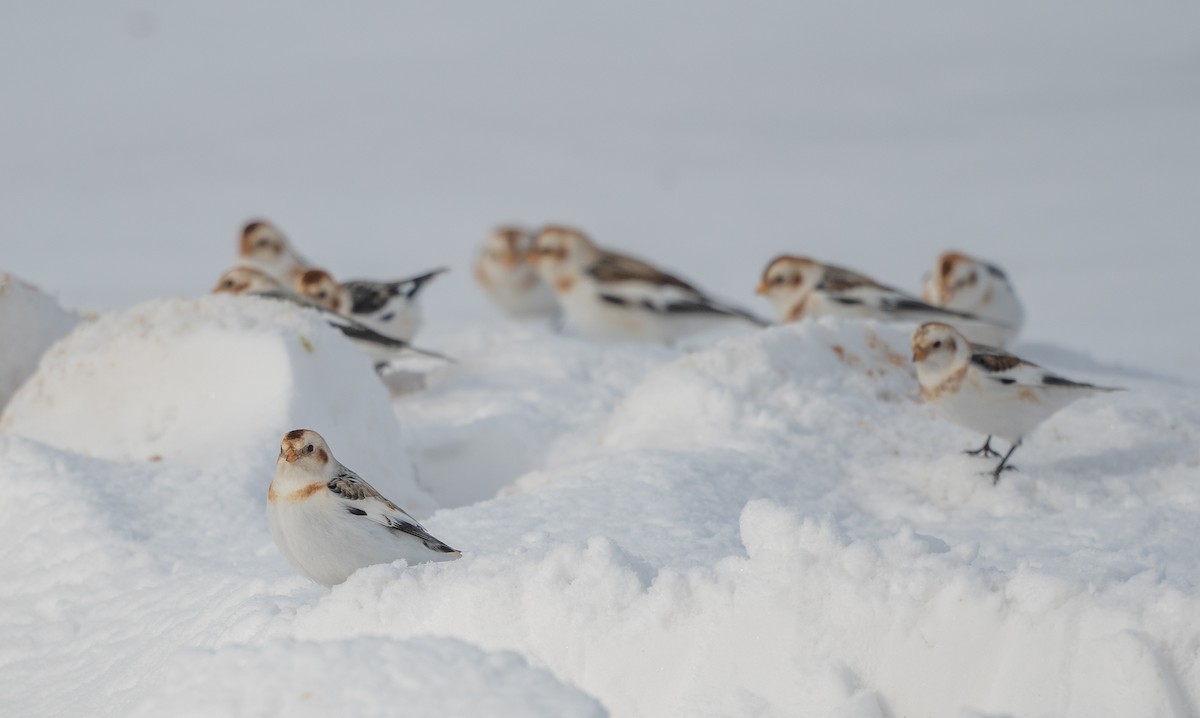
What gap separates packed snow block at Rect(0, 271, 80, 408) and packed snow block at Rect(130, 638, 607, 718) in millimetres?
4452

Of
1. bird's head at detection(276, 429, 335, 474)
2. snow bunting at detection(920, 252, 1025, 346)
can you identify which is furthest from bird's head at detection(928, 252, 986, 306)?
bird's head at detection(276, 429, 335, 474)

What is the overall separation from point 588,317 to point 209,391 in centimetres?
429

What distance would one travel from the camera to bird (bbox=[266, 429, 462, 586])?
386 cm

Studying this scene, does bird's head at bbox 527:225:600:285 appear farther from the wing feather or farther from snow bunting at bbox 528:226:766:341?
the wing feather

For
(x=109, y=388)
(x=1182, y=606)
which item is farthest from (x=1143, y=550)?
(x=109, y=388)

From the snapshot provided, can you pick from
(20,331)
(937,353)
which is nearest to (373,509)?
(937,353)

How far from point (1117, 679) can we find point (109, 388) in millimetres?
4216

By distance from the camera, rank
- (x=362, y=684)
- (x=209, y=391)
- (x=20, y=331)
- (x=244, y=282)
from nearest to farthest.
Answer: (x=362, y=684)
(x=209, y=391)
(x=20, y=331)
(x=244, y=282)

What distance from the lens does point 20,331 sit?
6.79 meters

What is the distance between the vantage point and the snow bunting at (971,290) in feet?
29.7

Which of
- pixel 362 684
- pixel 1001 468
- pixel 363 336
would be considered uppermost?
pixel 1001 468

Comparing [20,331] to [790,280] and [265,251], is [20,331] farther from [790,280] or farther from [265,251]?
[790,280]

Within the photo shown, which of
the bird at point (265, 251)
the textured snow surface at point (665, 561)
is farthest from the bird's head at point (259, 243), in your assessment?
the textured snow surface at point (665, 561)

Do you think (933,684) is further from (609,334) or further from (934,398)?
(609,334)
